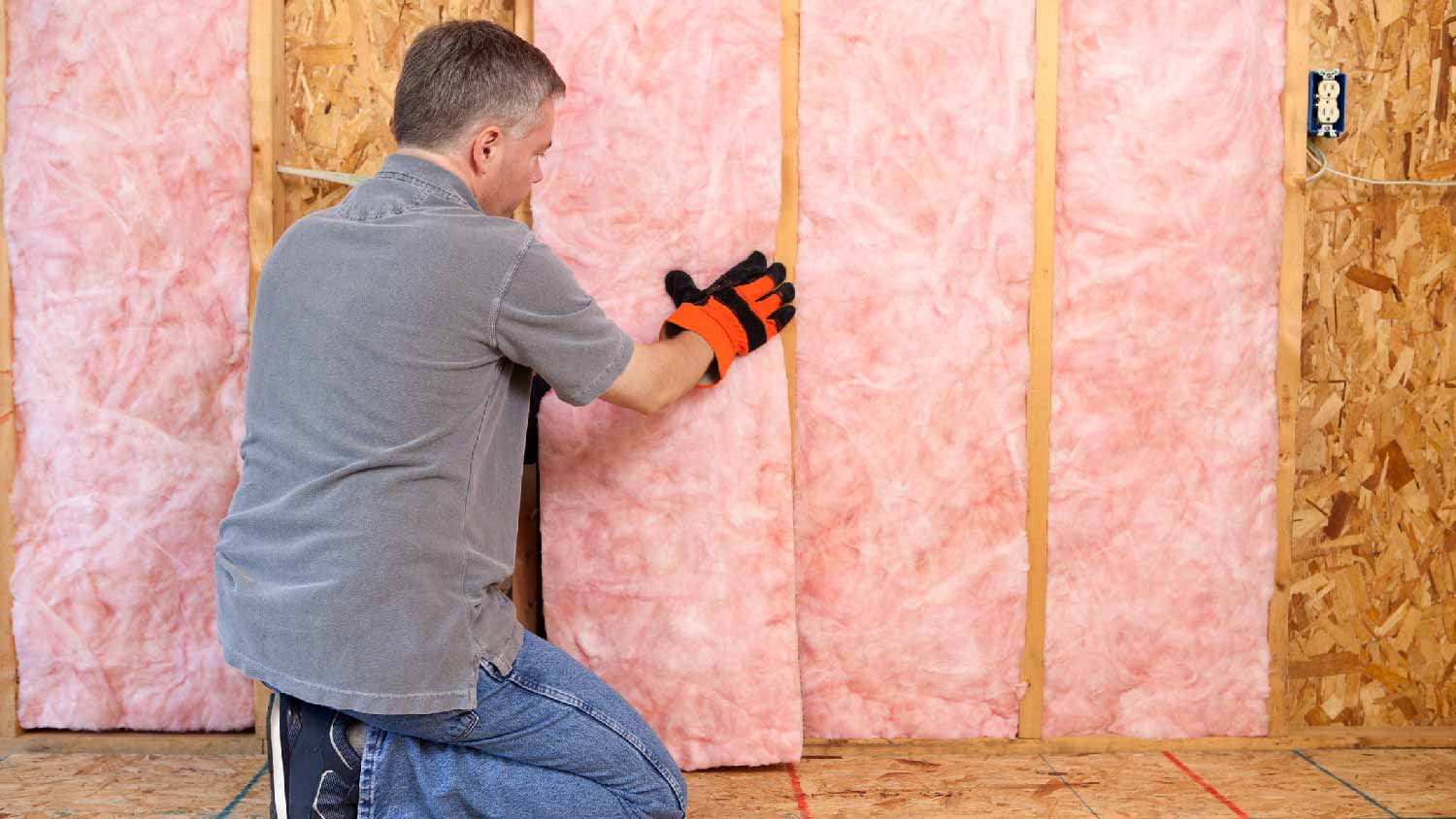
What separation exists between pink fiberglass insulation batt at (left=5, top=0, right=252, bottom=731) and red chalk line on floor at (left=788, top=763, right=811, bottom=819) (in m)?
1.38

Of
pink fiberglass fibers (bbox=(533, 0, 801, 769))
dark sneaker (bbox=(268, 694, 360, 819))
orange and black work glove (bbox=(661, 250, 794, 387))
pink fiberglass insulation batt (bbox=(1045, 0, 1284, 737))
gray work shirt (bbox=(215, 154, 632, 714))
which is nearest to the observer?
gray work shirt (bbox=(215, 154, 632, 714))

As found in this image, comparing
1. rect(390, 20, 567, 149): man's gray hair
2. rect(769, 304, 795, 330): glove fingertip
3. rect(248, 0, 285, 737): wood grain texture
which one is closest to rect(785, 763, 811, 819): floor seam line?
rect(769, 304, 795, 330): glove fingertip

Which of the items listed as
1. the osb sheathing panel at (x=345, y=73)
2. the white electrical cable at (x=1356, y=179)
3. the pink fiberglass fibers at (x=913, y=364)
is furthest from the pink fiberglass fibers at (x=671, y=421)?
the white electrical cable at (x=1356, y=179)

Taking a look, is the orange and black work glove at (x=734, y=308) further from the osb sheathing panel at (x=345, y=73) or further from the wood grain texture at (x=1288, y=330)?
the wood grain texture at (x=1288, y=330)

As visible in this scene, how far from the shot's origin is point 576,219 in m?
2.47

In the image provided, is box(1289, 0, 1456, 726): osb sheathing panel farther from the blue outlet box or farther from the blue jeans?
the blue jeans

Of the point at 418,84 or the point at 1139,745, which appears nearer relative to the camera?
the point at 418,84

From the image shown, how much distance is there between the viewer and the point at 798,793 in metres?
2.44

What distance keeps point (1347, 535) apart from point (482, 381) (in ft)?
7.28

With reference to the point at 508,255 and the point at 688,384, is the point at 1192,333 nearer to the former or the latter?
the point at 688,384

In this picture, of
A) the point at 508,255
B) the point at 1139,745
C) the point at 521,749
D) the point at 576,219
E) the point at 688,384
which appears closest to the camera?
the point at 508,255

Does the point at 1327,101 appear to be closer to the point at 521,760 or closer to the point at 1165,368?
the point at 1165,368

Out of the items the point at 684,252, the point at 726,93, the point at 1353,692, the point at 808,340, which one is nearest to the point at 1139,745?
the point at 1353,692

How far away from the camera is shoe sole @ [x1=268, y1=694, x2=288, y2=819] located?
1.81 metres
